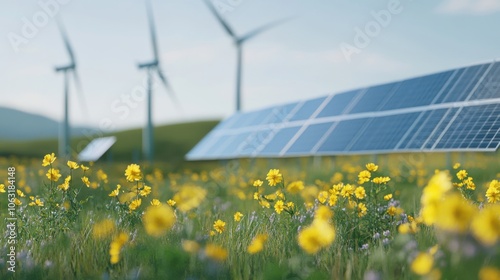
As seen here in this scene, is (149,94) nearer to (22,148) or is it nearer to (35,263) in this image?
(35,263)

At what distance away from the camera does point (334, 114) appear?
20156mm

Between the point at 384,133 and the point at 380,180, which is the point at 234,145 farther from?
the point at 380,180

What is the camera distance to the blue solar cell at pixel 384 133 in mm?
15188

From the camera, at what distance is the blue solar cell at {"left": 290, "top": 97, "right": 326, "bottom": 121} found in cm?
2217

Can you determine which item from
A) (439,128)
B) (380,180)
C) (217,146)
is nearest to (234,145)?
(217,146)

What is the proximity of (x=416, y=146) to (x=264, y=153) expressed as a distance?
7271 millimetres

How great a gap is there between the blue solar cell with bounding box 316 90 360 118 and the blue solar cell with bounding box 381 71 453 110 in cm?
223

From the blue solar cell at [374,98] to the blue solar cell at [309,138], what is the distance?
1.12m

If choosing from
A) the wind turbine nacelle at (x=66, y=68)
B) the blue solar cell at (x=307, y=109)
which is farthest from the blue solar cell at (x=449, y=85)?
the wind turbine nacelle at (x=66, y=68)

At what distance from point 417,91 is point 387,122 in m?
1.62

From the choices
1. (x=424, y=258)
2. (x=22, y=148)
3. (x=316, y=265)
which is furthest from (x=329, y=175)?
(x=22, y=148)

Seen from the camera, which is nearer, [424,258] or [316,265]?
[424,258]

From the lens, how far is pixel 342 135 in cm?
1792

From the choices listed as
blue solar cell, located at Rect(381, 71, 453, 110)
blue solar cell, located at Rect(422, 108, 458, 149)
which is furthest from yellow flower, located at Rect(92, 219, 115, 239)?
blue solar cell, located at Rect(381, 71, 453, 110)
